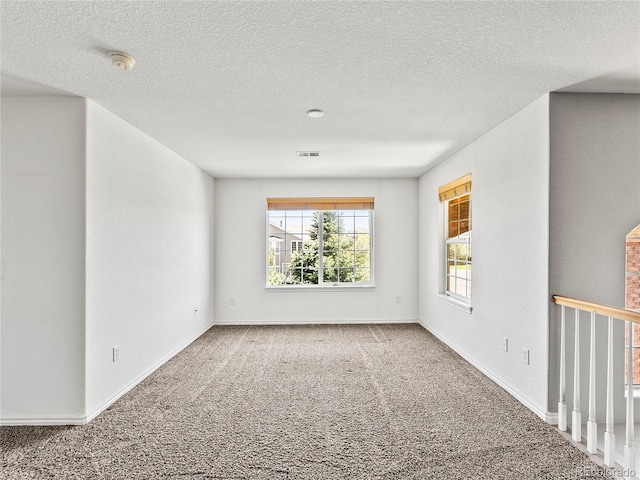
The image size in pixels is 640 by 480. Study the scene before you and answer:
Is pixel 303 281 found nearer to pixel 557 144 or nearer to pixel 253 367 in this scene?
pixel 253 367

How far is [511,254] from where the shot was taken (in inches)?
129

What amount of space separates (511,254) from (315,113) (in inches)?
78.4

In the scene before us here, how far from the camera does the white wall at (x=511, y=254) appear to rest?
2.84 m

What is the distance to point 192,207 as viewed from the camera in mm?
5074

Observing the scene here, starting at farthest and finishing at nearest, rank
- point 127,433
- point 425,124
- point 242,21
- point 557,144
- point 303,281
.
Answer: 1. point 303,281
2. point 425,124
3. point 557,144
4. point 127,433
5. point 242,21

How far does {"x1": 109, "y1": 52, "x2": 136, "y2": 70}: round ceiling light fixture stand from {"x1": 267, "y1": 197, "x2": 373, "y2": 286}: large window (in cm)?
413

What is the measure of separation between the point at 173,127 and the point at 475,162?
9.74 feet

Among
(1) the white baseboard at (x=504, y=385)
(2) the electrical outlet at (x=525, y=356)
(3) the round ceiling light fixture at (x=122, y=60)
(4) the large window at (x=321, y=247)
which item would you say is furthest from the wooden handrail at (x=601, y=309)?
(4) the large window at (x=321, y=247)

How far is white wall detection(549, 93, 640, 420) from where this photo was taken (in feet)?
9.03

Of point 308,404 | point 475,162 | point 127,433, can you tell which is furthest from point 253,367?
point 475,162

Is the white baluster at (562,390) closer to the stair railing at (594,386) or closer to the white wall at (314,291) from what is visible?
the stair railing at (594,386)

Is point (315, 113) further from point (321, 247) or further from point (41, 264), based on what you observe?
point (321, 247)

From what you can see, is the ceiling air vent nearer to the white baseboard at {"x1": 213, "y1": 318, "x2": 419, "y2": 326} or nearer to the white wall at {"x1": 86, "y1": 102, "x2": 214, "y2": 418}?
the white wall at {"x1": 86, "y1": 102, "x2": 214, "y2": 418}

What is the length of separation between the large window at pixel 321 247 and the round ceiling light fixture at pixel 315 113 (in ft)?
10.5
